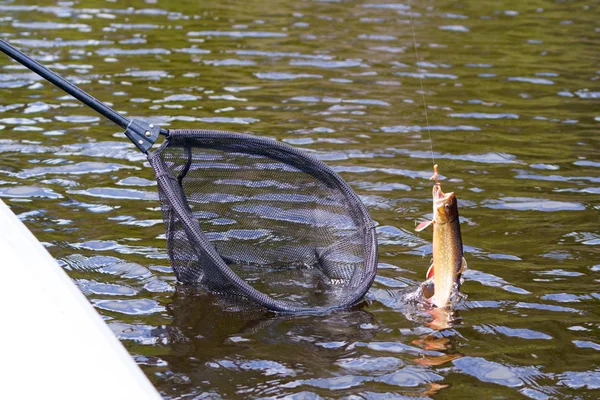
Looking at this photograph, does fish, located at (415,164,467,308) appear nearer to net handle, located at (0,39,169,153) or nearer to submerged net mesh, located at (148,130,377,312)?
submerged net mesh, located at (148,130,377,312)

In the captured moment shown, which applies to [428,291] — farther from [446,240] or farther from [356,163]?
[356,163]

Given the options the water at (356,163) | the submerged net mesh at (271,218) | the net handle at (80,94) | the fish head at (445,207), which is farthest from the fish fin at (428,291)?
the net handle at (80,94)

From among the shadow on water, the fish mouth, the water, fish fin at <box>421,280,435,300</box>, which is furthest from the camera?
fish fin at <box>421,280,435,300</box>

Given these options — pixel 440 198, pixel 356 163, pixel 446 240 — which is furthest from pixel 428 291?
pixel 356 163

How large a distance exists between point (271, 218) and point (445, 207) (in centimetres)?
144

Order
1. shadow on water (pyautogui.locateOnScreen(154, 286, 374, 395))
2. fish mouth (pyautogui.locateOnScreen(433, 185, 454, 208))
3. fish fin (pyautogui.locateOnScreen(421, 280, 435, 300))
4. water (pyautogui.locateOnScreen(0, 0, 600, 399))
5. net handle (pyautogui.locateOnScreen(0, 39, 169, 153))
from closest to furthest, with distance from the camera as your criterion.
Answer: shadow on water (pyautogui.locateOnScreen(154, 286, 374, 395)), water (pyautogui.locateOnScreen(0, 0, 600, 399)), fish mouth (pyautogui.locateOnScreen(433, 185, 454, 208)), net handle (pyautogui.locateOnScreen(0, 39, 169, 153)), fish fin (pyautogui.locateOnScreen(421, 280, 435, 300))

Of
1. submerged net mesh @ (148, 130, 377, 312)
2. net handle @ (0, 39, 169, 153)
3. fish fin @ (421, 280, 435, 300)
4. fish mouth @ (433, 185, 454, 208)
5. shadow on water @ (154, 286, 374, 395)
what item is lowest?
shadow on water @ (154, 286, 374, 395)

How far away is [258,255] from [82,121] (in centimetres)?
472

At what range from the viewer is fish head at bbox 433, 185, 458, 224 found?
545 cm

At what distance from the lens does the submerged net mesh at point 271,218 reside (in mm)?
6090

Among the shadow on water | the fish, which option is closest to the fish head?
the fish

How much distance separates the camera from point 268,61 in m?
13.4

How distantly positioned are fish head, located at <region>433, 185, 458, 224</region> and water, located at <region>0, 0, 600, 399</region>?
68cm

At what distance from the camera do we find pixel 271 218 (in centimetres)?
648
